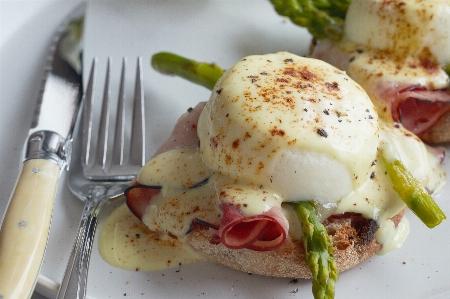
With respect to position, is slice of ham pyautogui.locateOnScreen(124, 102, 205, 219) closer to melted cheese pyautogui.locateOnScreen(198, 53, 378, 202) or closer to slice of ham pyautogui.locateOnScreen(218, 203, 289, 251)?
melted cheese pyautogui.locateOnScreen(198, 53, 378, 202)

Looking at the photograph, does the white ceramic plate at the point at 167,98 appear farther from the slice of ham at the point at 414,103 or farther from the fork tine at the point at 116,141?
the slice of ham at the point at 414,103

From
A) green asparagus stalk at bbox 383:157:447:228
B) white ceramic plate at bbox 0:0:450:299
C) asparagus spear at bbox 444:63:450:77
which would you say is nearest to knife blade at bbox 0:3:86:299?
white ceramic plate at bbox 0:0:450:299

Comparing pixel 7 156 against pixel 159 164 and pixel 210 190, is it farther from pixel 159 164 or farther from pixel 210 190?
pixel 210 190

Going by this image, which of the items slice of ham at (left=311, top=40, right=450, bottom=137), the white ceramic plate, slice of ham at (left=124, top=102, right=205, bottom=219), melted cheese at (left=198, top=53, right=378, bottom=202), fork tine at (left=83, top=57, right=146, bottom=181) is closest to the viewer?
melted cheese at (left=198, top=53, right=378, bottom=202)

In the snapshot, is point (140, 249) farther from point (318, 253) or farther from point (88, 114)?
point (88, 114)

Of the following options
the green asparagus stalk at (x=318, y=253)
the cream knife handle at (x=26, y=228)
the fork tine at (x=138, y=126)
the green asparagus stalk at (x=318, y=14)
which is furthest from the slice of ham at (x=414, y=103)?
the cream knife handle at (x=26, y=228)

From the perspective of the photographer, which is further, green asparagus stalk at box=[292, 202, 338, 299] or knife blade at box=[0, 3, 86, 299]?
green asparagus stalk at box=[292, 202, 338, 299]
